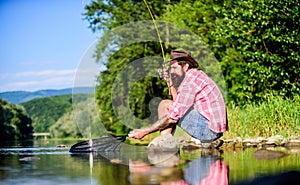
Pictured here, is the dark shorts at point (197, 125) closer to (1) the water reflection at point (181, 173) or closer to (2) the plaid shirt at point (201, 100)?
(2) the plaid shirt at point (201, 100)

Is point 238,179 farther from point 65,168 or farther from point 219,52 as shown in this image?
point 219,52

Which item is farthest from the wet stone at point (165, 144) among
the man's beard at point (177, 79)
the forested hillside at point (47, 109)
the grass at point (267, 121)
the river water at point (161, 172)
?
the forested hillside at point (47, 109)

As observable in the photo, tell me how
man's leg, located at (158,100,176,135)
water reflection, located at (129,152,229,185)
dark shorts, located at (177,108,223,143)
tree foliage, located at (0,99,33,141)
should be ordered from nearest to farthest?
water reflection, located at (129,152,229,185), dark shorts, located at (177,108,223,143), man's leg, located at (158,100,176,135), tree foliage, located at (0,99,33,141)

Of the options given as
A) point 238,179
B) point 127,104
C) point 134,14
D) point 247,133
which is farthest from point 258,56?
point 134,14

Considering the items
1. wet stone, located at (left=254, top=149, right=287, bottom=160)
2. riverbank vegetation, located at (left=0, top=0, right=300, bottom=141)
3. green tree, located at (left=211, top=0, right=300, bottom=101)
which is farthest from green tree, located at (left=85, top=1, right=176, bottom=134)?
wet stone, located at (left=254, top=149, right=287, bottom=160)

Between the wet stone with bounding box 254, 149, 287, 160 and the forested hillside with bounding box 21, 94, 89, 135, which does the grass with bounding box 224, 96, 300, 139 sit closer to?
the wet stone with bounding box 254, 149, 287, 160

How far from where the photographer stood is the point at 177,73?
26.4ft

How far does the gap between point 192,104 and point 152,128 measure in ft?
2.09

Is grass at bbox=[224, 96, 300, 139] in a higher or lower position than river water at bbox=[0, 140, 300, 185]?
higher

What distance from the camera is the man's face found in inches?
314

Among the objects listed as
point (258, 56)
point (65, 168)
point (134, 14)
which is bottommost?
point (65, 168)

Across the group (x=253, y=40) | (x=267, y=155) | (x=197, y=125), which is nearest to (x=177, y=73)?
(x=197, y=125)

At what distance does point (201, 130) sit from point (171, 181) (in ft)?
7.86

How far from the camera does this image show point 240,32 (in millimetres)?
18844
